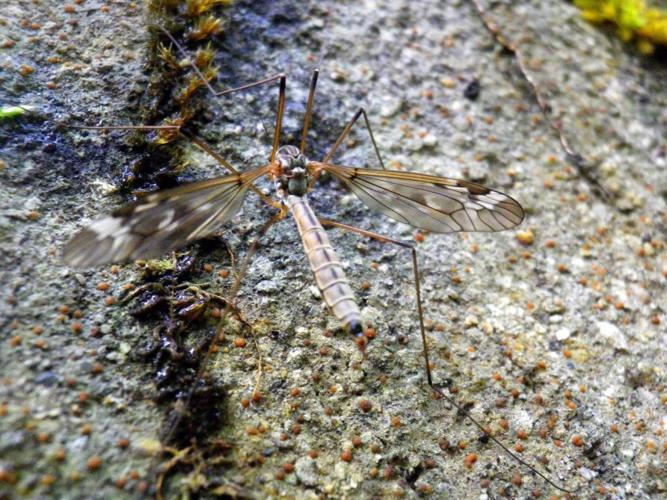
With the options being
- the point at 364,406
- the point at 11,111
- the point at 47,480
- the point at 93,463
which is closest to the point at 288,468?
the point at 364,406

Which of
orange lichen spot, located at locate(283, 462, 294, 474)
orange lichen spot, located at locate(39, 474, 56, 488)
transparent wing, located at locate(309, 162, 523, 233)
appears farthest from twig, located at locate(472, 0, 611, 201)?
orange lichen spot, located at locate(39, 474, 56, 488)

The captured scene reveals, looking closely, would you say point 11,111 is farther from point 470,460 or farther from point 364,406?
point 470,460

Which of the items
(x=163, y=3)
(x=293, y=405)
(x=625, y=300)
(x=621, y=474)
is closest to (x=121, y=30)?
(x=163, y=3)

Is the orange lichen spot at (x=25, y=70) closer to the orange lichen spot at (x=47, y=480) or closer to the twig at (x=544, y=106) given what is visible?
the orange lichen spot at (x=47, y=480)

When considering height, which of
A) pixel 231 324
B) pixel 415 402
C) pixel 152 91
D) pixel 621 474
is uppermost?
pixel 152 91

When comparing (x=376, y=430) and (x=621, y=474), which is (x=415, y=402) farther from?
(x=621, y=474)

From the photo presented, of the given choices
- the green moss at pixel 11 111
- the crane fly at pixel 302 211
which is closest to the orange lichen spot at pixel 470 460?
the crane fly at pixel 302 211

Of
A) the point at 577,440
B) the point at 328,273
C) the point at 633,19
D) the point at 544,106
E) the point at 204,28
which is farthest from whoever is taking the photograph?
the point at 633,19
